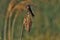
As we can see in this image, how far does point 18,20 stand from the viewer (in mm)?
1496

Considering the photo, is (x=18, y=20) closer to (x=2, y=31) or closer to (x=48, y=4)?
(x=2, y=31)

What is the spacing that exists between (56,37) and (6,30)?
381mm

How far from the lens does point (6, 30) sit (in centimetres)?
152

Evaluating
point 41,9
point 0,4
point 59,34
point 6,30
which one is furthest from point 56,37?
point 0,4

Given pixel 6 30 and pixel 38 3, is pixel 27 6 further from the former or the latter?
pixel 6 30

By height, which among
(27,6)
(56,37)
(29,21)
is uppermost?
(27,6)

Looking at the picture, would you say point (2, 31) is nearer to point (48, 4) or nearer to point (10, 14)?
point (10, 14)

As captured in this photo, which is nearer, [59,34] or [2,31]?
[59,34]

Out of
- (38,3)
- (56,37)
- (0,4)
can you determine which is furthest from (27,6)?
(56,37)

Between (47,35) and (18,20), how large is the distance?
244 millimetres

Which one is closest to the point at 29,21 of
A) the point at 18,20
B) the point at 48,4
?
the point at 18,20

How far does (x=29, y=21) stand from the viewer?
149 centimetres

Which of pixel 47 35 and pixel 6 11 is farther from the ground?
pixel 6 11

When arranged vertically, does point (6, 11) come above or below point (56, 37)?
above
